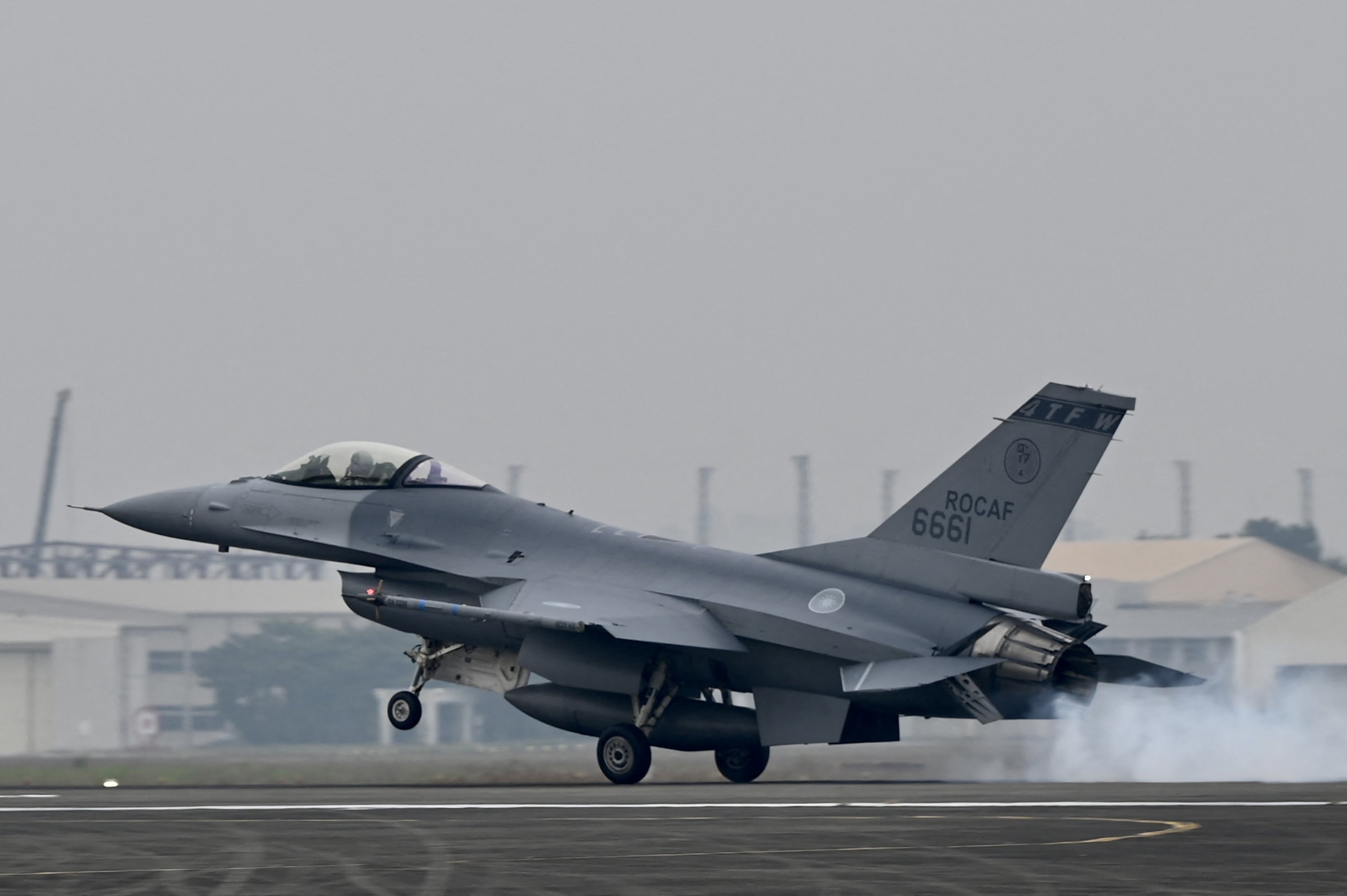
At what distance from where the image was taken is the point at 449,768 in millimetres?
29219

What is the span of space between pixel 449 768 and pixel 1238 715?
12449mm

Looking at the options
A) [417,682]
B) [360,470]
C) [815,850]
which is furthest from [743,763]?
[815,850]

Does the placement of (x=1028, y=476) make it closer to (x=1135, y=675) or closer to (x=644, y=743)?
(x=1135, y=675)

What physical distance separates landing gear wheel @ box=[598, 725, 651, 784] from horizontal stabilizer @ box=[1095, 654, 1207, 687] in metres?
5.51

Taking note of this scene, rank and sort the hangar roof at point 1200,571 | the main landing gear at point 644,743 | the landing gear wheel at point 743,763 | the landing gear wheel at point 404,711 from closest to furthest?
1. the main landing gear at point 644,743
2. the landing gear wheel at point 404,711
3. the landing gear wheel at point 743,763
4. the hangar roof at point 1200,571

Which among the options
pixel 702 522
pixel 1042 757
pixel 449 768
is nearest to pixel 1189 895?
pixel 1042 757

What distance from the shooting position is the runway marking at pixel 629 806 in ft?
52.9

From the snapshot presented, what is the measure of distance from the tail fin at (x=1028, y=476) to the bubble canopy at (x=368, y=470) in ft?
22.8

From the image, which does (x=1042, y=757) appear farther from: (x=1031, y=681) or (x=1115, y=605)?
(x=1115, y=605)

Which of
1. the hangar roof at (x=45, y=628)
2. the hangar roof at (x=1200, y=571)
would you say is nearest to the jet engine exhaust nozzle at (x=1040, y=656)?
the hangar roof at (x=1200, y=571)

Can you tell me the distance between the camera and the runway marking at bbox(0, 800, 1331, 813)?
16109mm

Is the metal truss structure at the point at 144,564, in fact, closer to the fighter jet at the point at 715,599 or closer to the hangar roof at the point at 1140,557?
the hangar roof at the point at 1140,557

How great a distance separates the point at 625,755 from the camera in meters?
22.3

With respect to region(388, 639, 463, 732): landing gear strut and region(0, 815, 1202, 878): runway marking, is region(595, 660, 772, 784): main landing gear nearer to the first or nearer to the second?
region(388, 639, 463, 732): landing gear strut
